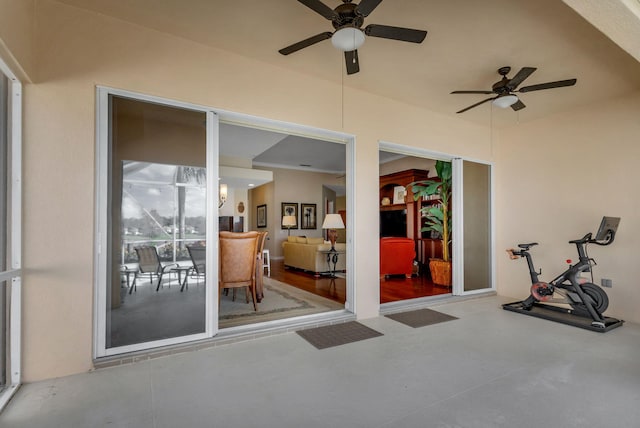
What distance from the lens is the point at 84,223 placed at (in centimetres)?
250

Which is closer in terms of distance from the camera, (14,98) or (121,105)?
(14,98)

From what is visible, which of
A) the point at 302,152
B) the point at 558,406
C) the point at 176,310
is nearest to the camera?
the point at 558,406

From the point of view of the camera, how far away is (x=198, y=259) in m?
3.02

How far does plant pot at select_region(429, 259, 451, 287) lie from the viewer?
564 cm

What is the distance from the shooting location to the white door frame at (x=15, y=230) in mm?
2186

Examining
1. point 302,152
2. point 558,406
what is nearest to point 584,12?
point 558,406

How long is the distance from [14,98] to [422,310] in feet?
15.1

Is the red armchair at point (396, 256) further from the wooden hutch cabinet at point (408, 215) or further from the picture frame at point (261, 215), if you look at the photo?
the picture frame at point (261, 215)

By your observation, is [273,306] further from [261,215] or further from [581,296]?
[261,215]

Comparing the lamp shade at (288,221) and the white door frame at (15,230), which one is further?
the lamp shade at (288,221)

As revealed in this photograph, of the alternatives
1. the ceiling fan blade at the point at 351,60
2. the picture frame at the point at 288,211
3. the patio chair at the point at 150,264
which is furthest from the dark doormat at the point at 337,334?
the picture frame at the point at 288,211

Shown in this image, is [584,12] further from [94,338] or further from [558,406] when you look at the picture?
[94,338]

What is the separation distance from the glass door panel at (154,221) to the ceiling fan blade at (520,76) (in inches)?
121

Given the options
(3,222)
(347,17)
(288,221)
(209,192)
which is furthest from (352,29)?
(288,221)
